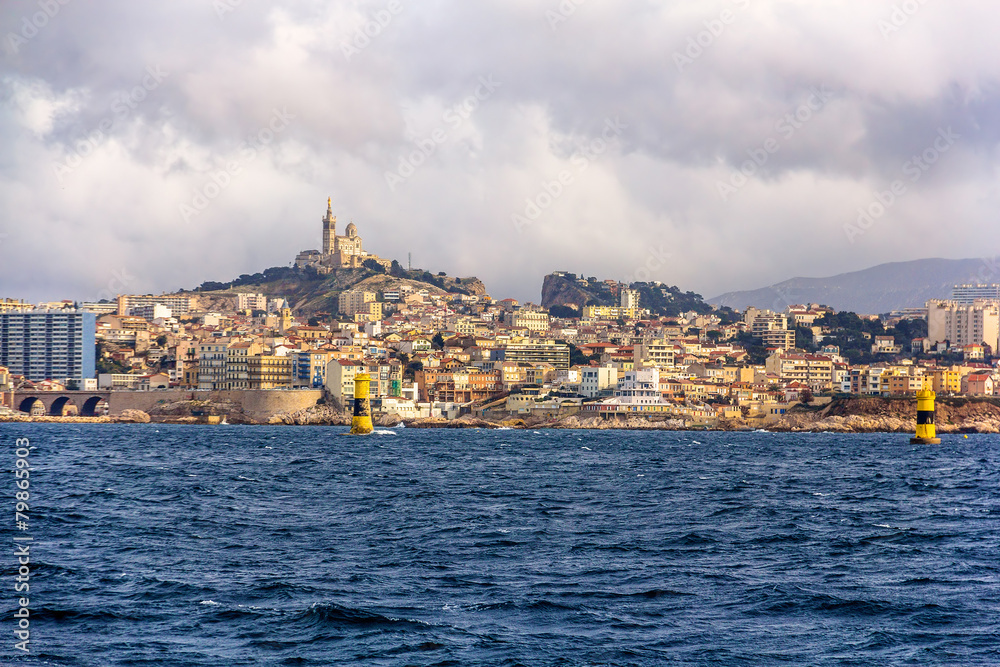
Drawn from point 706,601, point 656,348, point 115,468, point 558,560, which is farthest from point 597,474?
point 656,348

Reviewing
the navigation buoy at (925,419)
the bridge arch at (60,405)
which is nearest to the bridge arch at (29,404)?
the bridge arch at (60,405)

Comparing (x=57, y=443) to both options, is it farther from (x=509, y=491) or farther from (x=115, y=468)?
(x=509, y=491)

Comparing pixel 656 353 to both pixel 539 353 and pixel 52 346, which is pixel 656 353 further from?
pixel 52 346

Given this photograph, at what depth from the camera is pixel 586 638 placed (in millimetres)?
13977

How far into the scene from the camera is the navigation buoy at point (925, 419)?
242 ft

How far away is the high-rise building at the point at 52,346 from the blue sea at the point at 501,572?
10868cm

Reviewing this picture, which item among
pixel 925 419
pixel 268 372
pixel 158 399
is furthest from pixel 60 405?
pixel 925 419

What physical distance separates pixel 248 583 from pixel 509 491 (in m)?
16.3

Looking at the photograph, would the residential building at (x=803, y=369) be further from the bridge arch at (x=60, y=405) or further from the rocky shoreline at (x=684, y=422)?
the bridge arch at (x=60, y=405)

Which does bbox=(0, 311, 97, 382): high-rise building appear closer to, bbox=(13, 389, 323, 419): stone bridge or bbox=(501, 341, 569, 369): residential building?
bbox=(13, 389, 323, 419): stone bridge

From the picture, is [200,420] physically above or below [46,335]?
below

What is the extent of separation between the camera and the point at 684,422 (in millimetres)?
109688

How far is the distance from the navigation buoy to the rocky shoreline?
30.9 m

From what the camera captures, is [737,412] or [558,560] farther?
[737,412]
